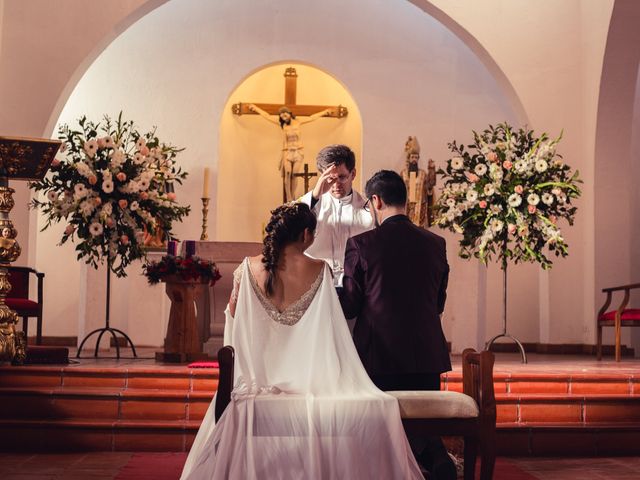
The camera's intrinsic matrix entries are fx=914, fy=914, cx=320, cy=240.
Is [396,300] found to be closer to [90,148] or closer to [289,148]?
[90,148]

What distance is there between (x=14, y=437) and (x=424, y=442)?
3.17 m

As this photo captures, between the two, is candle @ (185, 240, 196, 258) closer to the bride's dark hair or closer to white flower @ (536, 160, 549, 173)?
white flower @ (536, 160, 549, 173)

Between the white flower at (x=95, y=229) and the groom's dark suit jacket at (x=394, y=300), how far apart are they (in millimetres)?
4249

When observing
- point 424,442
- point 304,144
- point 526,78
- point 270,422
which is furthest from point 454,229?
point 304,144

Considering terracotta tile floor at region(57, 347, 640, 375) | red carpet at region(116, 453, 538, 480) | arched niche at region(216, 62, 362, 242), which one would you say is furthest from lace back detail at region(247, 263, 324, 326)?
arched niche at region(216, 62, 362, 242)

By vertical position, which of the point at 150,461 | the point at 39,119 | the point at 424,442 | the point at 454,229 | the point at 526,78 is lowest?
the point at 150,461

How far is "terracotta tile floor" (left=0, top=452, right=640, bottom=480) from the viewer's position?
5.32m

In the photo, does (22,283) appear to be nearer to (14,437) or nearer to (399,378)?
(14,437)

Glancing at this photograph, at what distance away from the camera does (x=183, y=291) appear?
26.9 feet

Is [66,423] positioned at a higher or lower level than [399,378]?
lower

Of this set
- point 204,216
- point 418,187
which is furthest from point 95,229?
point 418,187

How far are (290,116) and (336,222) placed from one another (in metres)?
7.67

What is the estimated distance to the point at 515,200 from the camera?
8.12 meters

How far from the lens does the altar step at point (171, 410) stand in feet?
20.5
